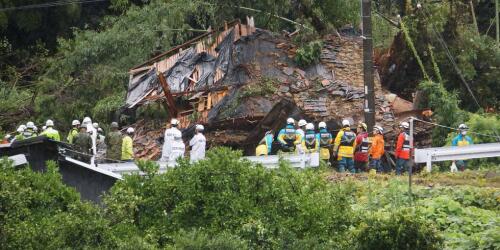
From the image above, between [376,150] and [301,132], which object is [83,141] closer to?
[301,132]

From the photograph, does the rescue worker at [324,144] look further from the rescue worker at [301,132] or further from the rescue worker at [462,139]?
the rescue worker at [462,139]

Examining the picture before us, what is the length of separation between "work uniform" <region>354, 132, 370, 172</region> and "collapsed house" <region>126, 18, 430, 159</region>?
4.01 metres

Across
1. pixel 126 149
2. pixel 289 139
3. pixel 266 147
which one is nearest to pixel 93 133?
pixel 126 149

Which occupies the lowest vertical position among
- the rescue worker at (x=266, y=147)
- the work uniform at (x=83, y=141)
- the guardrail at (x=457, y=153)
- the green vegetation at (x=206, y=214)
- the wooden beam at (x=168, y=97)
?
the green vegetation at (x=206, y=214)

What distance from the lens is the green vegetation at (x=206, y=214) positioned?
1473 centimetres

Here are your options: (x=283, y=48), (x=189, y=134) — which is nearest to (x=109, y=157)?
(x=189, y=134)

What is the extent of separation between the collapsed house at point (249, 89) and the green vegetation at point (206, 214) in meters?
12.9

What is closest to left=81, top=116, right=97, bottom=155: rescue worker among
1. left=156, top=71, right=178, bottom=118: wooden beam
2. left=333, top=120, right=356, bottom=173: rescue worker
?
left=156, top=71, right=178, bottom=118: wooden beam

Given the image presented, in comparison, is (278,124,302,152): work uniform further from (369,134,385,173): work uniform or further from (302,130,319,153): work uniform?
(369,134,385,173): work uniform

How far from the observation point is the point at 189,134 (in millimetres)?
29828

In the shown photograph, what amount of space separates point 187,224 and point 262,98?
1436 centimetres

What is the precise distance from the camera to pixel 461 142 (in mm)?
25094

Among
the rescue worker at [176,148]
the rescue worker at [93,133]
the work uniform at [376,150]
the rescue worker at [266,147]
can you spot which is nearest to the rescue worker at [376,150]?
the work uniform at [376,150]

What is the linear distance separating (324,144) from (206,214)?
33.4 ft
